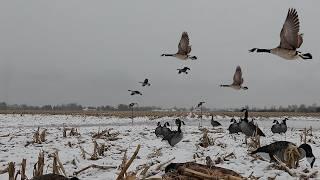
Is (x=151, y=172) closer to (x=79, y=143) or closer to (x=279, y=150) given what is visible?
(x=279, y=150)

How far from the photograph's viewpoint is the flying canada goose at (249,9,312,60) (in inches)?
406

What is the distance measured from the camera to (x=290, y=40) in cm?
1071

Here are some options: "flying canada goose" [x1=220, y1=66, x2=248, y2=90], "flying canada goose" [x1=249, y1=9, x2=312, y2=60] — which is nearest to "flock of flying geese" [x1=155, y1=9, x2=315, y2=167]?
"flying canada goose" [x1=249, y1=9, x2=312, y2=60]

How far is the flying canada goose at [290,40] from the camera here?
1031cm

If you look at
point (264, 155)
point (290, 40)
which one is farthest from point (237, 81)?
point (264, 155)

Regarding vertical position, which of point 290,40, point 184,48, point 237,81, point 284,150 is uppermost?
point 184,48

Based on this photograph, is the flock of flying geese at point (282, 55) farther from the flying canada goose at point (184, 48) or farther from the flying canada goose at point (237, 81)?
the flying canada goose at point (237, 81)

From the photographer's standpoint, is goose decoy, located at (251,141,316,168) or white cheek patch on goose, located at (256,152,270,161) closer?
goose decoy, located at (251,141,316,168)

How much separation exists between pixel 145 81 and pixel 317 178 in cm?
1899

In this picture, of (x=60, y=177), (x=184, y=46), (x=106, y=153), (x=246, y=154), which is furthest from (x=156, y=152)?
(x=184, y=46)

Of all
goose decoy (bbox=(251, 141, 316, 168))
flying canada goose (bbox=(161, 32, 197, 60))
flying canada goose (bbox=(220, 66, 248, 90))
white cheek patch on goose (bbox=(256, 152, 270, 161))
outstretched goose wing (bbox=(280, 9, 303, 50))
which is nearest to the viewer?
goose decoy (bbox=(251, 141, 316, 168))

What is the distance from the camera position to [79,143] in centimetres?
1280

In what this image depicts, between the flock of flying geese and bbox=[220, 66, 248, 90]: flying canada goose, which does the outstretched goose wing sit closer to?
the flock of flying geese

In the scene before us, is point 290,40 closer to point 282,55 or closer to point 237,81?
point 282,55
